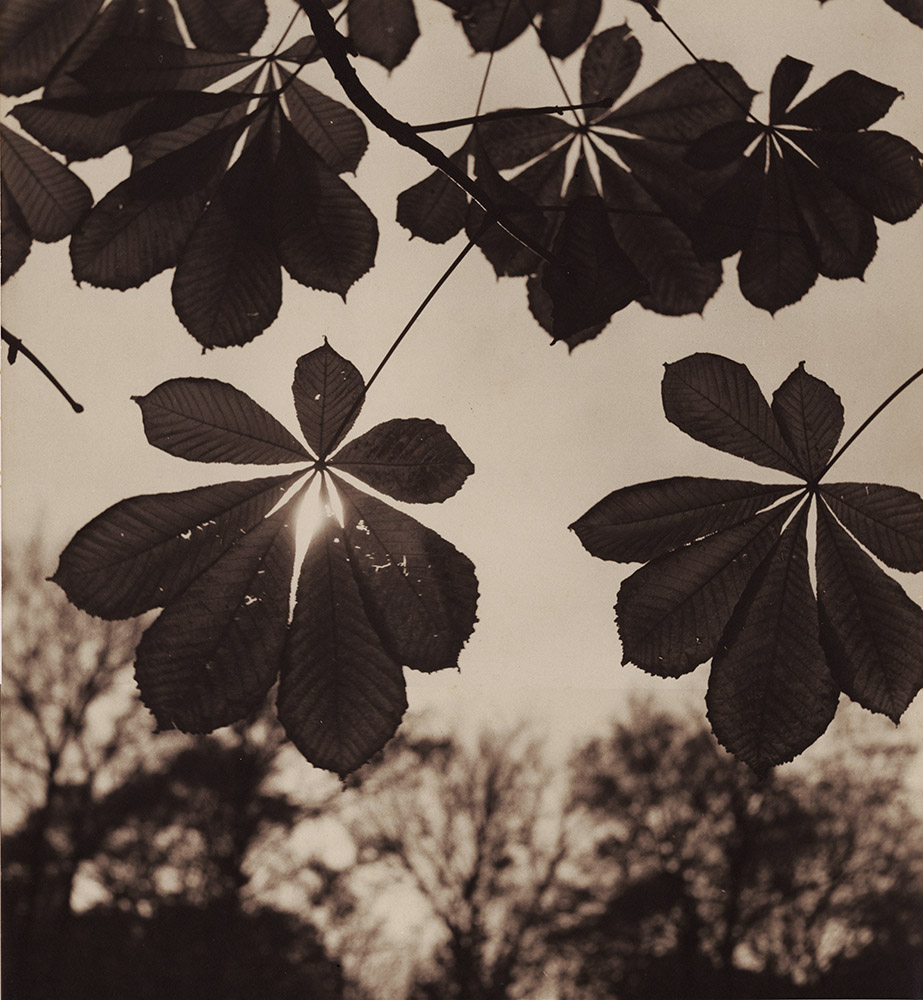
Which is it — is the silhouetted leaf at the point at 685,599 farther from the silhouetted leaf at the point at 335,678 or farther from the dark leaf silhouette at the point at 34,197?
the dark leaf silhouette at the point at 34,197

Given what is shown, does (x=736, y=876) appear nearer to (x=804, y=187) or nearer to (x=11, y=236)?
(x=804, y=187)

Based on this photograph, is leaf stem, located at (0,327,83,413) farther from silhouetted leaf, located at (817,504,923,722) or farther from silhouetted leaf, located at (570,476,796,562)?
silhouetted leaf, located at (817,504,923,722)

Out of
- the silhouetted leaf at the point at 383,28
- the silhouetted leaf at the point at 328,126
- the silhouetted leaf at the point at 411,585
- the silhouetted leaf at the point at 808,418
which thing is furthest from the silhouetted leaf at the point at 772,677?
the silhouetted leaf at the point at 383,28

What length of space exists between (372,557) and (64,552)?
244 mm

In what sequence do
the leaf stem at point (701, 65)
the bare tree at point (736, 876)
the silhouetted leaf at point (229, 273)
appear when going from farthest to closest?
1. the bare tree at point (736, 876)
2. the leaf stem at point (701, 65)
3. the silhouetted leaf at point (229, 273)

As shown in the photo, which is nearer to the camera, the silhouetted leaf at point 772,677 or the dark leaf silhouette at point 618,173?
the silhouetted leaf at point 772,677

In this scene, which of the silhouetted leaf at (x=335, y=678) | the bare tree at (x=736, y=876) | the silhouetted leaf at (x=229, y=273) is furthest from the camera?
the bare tree at (x=736, y=876)

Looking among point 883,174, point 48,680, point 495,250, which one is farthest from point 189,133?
point 48,680

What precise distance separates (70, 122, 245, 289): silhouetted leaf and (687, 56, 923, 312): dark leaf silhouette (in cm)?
50

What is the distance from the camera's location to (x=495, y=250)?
2.74ft

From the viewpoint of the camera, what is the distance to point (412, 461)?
66cm

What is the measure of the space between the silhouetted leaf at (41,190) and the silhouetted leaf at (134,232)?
0.23 feet

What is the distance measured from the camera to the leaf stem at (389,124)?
58 centimetres

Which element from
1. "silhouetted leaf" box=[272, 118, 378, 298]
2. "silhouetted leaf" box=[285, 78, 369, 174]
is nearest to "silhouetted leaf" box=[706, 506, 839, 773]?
"silhouetted leaf" box=[272, 118, 378, 298]
